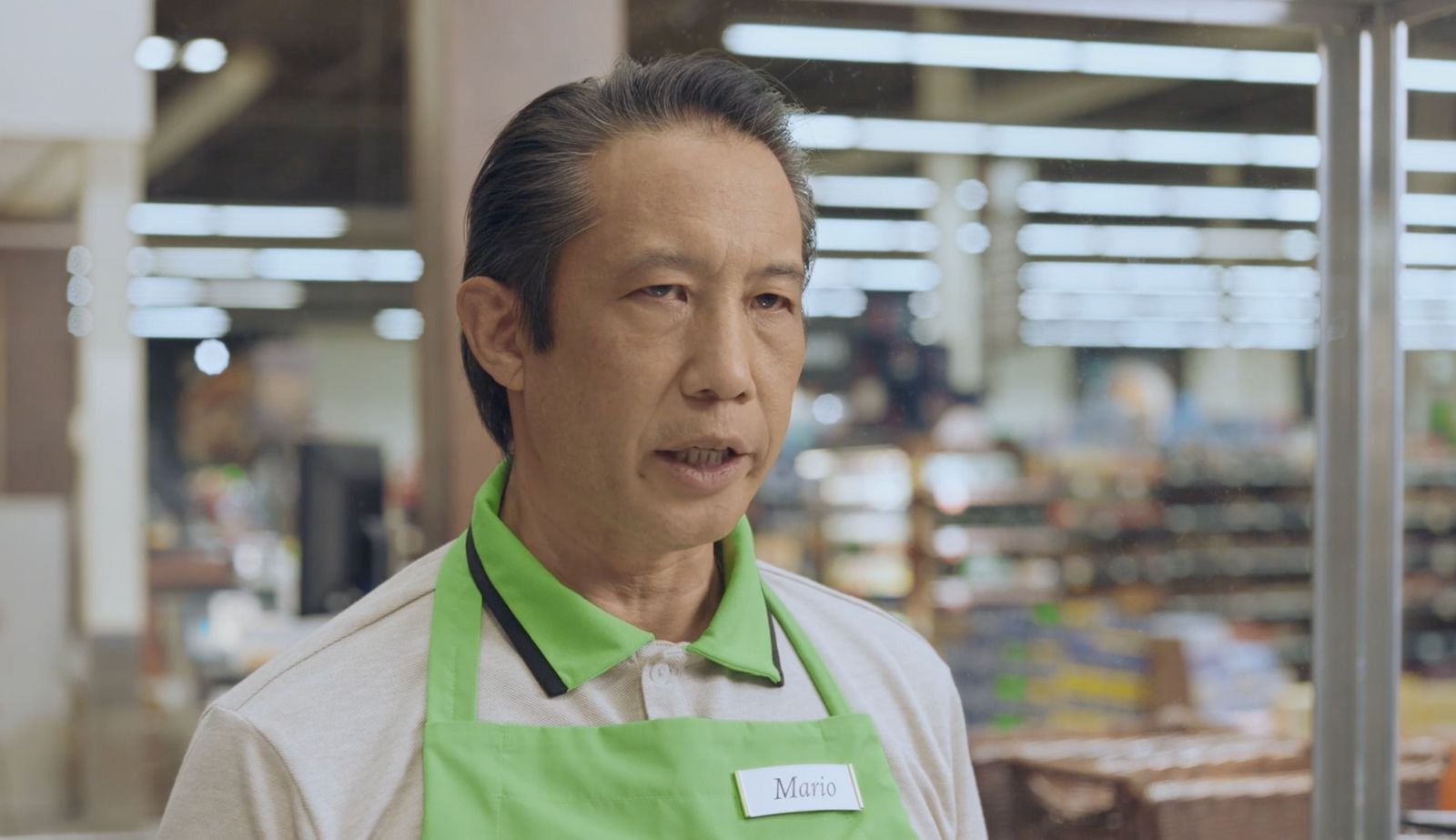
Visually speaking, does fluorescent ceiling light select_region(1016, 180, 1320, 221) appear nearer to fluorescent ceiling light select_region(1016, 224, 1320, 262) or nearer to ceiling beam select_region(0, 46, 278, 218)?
fluorescent ceiling light select_region(1016, 224, 1320, 262)

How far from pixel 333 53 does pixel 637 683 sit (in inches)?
132

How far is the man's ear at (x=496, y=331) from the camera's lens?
1.19 meters

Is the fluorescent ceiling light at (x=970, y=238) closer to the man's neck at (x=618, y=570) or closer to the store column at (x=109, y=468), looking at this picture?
the store column at (x=109, y=468)

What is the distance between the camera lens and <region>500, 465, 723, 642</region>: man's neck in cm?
119

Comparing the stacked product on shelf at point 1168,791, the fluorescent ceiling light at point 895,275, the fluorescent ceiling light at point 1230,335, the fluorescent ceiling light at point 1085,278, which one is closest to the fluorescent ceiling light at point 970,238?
the fluorescent ceiling light at point 895,275

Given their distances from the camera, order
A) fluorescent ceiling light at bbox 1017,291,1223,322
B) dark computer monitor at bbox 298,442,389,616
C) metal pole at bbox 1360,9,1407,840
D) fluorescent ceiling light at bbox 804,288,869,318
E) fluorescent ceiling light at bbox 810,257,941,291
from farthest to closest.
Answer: fluorescent ceiling light at bbox 810,257,941,291
fluorescent ceiling light at bbox 804,288,869,318
fluorescent ceiling light at bbox 1017,291,1223,322
dark computer monitor at bbox 298,442,389,616
metal pole at bbox 1360,9,1407,840

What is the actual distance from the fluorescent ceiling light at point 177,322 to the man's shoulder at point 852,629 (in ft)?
11.9

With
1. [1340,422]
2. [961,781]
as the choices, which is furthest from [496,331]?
[1340,422]

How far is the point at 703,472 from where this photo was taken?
44.2 inches

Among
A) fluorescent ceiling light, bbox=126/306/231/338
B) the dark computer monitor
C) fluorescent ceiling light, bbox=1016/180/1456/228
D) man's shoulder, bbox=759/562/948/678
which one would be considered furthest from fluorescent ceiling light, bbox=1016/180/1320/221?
fluorescent ceiling light, bbox=126/306/231/338

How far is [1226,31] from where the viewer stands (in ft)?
5.75

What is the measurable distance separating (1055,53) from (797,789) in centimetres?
116

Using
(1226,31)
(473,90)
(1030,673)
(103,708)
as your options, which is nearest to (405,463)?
(103,708)

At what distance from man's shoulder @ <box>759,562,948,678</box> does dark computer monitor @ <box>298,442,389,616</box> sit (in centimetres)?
238
